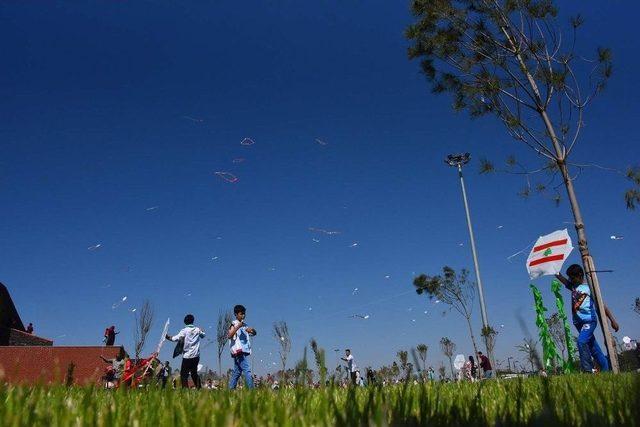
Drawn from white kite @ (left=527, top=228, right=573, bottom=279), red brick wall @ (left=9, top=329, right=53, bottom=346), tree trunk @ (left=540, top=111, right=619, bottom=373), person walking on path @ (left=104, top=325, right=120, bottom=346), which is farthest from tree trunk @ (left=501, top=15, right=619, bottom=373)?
red brick wall @ (left=9, top=329, right=53, bottom=346)

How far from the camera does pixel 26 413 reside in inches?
74.4

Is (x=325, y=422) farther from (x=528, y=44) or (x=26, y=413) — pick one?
(x=528, y=44)

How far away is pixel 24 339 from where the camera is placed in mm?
36219

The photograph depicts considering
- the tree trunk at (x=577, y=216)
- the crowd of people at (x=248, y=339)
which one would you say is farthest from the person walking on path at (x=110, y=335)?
the tree trunk at (x=577, y=216)

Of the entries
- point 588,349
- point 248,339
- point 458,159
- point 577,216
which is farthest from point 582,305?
point 458,159

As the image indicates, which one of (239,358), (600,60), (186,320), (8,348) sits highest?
(600,60)

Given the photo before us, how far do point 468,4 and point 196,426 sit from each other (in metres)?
14.2

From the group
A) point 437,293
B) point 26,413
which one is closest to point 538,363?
point 26,413

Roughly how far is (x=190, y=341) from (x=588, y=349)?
8.05 m

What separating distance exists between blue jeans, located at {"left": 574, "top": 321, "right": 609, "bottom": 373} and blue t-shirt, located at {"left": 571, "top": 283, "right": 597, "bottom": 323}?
0.35ft

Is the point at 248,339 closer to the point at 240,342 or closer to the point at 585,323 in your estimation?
the point at 240,342

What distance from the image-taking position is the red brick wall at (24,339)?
35097mm

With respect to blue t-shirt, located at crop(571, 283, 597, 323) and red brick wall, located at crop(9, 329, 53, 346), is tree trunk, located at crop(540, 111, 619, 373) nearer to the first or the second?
blue t-shirt, located at crop(571, 283, 597, 323)

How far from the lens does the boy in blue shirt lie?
8.08m
